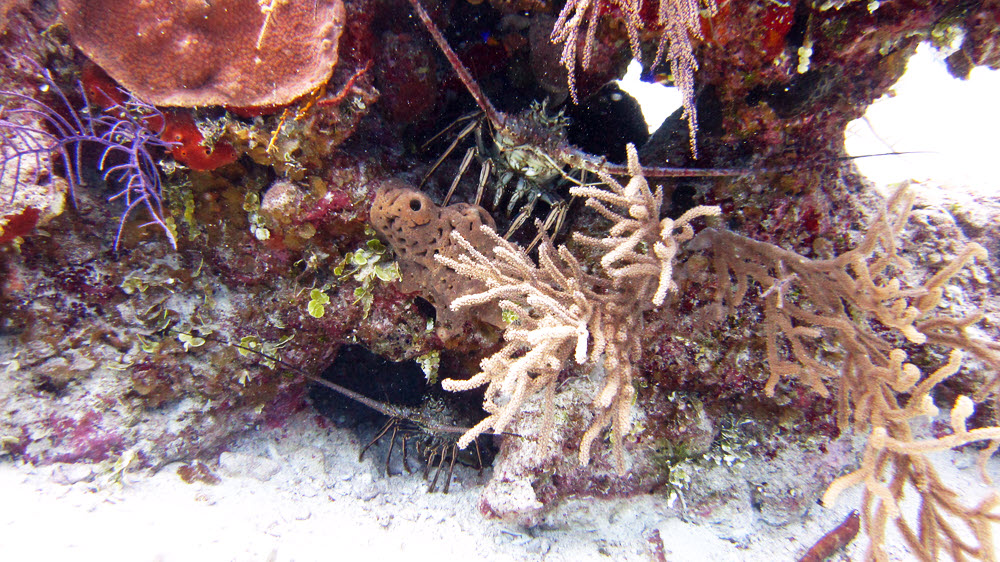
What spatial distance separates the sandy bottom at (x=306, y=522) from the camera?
216 cm

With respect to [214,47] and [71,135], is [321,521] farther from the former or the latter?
[214,47]

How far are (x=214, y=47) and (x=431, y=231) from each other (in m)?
1.51

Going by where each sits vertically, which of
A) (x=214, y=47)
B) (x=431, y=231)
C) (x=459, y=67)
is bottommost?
(x=431, y=231)

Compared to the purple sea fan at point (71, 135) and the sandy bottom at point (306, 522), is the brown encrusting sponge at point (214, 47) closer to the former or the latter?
the purple sea fan at point (71, 135)

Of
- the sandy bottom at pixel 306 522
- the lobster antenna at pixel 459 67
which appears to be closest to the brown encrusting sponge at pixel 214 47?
the lobster antenna at pixel 459 67

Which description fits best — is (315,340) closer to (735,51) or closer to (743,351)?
(743,351)

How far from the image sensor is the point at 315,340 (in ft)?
11.4

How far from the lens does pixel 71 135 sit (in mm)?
2359

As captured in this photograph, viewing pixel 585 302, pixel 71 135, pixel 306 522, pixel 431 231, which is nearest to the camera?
pixel 585 302

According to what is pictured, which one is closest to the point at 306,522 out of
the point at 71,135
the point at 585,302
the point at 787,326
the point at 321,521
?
the point at 321,521

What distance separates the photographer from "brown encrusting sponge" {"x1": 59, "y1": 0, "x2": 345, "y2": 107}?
212cm

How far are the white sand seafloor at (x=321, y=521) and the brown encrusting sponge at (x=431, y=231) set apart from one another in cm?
158

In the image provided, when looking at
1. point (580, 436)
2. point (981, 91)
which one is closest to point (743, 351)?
point (580, 436)

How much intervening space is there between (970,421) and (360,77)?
4521mm
